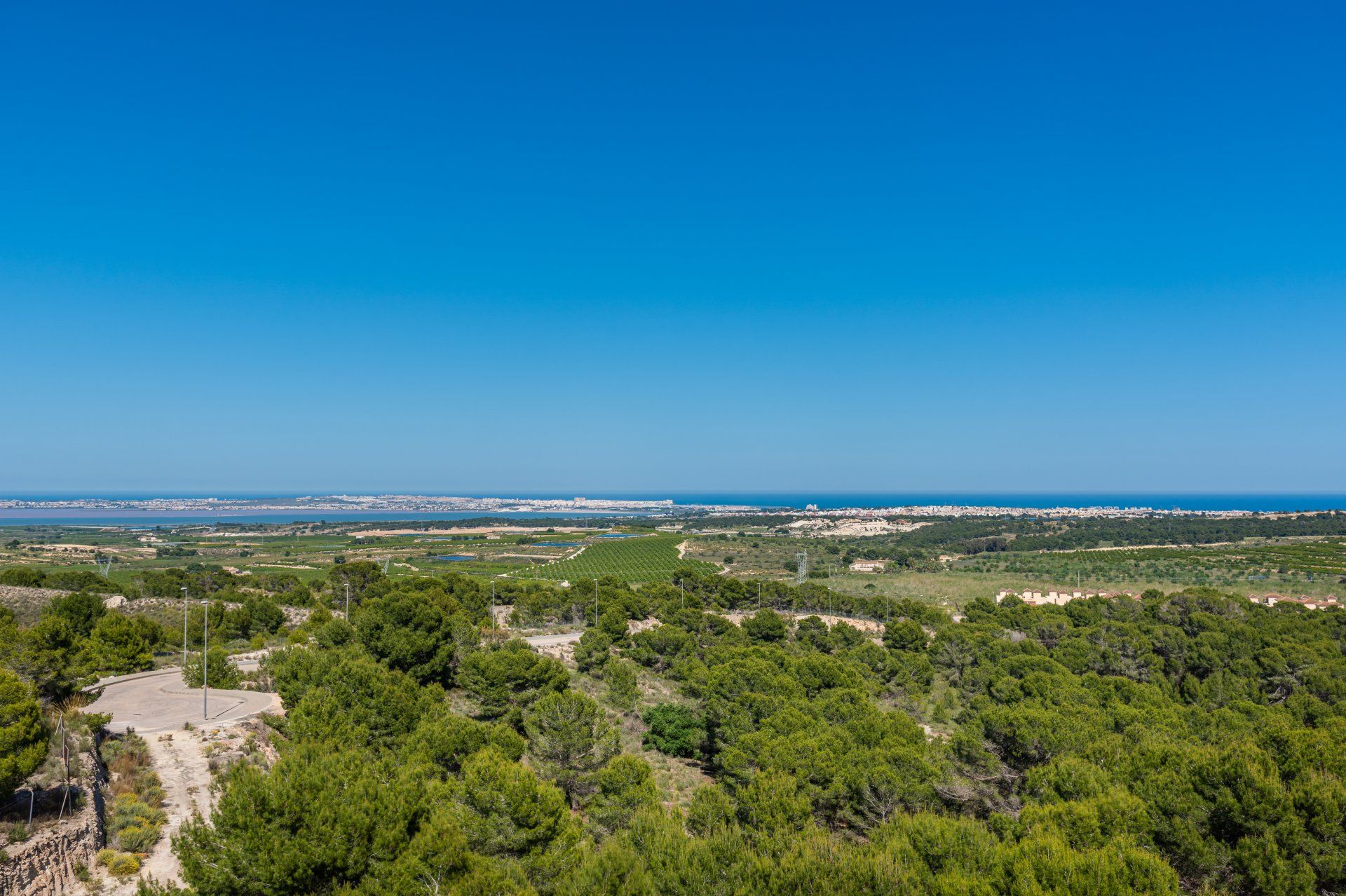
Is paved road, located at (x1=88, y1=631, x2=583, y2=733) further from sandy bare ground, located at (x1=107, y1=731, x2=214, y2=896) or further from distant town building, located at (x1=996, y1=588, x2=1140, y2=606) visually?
distant town building, located at (x1=996, y1=588, x2=1140, y2=606)

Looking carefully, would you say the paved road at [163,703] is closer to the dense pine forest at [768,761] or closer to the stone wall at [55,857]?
the dense pine forest at [768,761]

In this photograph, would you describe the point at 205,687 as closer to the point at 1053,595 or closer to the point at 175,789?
the point at 175,789

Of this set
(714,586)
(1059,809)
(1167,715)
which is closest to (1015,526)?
(714,586)

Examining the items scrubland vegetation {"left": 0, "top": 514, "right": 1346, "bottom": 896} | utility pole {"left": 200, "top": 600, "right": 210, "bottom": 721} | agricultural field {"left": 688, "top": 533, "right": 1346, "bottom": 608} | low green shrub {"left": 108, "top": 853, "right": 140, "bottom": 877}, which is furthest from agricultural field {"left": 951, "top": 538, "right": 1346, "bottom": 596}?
low green shrub {"left": 108, "top": 853, "right": 140, "bottom": 877}

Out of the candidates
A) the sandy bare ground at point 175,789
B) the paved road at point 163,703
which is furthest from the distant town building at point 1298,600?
the paved road at point 163,703

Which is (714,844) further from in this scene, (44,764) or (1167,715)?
(1167,715)

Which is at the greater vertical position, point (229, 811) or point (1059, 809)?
point (229, 811)

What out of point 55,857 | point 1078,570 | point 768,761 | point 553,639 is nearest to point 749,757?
point 768,761
